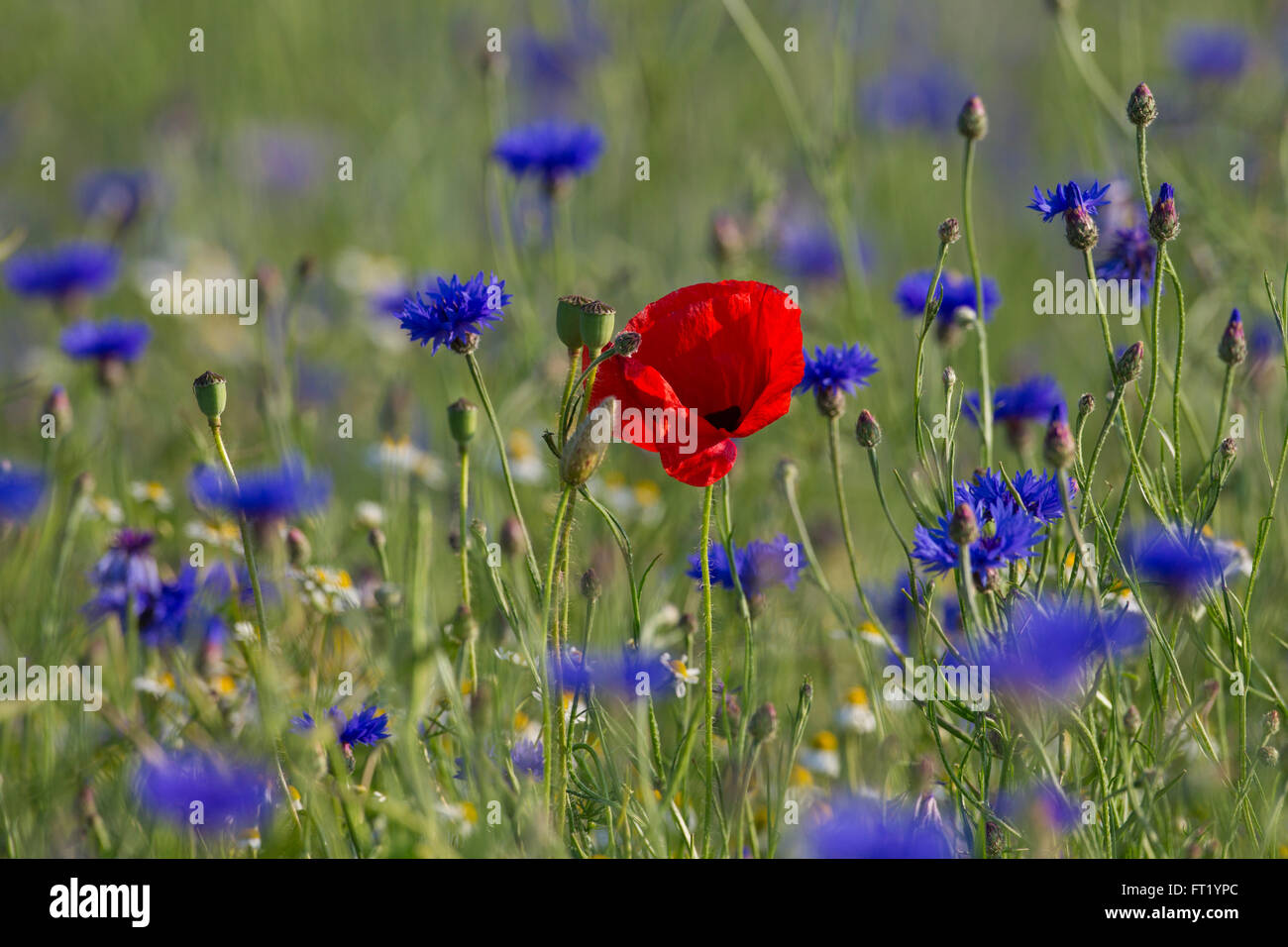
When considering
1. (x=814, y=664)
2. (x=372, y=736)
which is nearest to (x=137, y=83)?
(x=814, y=664)

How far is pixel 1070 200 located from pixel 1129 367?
0.48ft

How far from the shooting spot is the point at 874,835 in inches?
34.8

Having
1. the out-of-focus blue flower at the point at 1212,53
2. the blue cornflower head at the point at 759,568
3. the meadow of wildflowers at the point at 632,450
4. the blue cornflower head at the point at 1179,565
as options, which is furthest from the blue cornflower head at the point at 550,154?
the out-of-focus blue flower at the point at 1212,53

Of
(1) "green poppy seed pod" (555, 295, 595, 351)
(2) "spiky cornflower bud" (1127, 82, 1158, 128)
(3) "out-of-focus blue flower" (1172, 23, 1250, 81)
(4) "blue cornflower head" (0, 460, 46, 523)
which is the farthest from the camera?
(3) "out-of-focus blue flower" (1172, 23, 1250, 81)

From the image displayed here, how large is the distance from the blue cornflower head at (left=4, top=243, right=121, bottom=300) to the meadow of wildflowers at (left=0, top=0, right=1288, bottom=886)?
1 centimetres

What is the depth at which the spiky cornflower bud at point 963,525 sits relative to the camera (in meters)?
0.90

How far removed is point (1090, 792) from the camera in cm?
116

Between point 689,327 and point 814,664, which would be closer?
point 689,327

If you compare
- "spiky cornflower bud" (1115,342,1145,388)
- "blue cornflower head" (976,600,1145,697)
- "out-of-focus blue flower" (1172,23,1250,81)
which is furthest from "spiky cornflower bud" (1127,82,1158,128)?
"out-of-focus blue flower" (1172,23,1250,81)

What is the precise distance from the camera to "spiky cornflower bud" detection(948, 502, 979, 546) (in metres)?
0.90

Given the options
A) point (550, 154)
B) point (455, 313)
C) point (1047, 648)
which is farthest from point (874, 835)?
point (550, 154)

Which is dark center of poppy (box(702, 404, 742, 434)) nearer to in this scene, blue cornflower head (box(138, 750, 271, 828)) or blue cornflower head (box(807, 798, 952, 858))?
blue cornflower head (box(807, 798, 952, 858))

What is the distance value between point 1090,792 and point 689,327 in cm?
54
